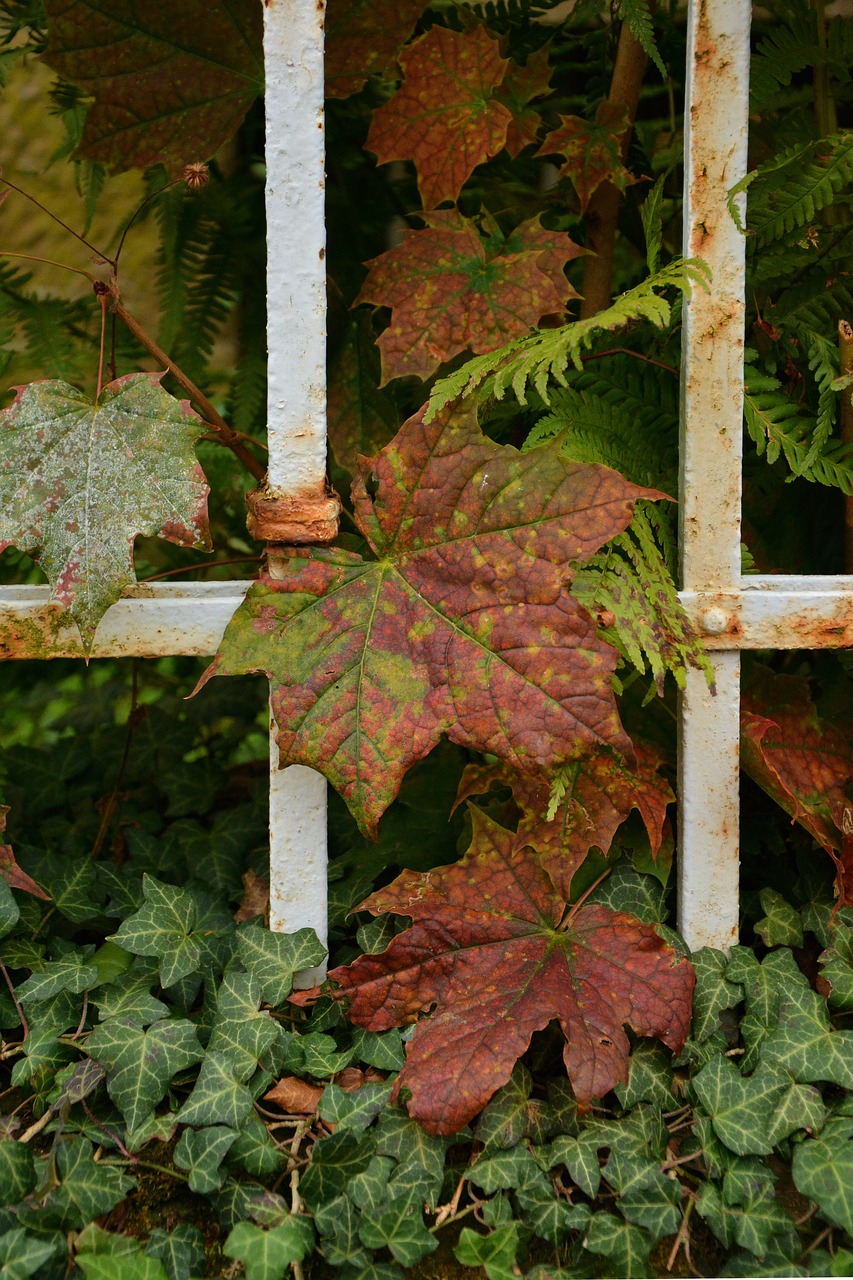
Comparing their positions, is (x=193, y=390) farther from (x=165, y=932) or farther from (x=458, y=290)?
(x=165, y=932)

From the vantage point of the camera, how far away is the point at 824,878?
1.33 m

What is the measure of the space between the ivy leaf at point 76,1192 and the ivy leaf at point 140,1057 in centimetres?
5

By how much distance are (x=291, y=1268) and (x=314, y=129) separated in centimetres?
124

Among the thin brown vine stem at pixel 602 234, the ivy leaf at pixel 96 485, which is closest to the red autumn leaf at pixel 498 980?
the ivy leaf at pixel 96 485

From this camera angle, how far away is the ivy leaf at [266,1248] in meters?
0.92

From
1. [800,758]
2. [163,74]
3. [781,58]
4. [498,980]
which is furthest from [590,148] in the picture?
[498,980]

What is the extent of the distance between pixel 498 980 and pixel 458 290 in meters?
0.89

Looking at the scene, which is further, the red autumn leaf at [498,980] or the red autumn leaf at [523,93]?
the red autumn leaf at [523,93]

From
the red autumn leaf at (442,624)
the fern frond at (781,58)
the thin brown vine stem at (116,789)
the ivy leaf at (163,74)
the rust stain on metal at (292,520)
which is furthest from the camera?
the thin brown vine stem at (116,789)

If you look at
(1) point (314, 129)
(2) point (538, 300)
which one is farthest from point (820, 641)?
(1) point (314, 129)

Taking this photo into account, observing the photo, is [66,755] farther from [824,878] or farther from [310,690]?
[824,878]

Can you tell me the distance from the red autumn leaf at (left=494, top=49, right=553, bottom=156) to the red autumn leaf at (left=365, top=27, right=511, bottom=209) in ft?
0.22

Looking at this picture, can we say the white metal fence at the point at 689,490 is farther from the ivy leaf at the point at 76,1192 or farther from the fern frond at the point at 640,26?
the ivy leaf at the point at 76,1192

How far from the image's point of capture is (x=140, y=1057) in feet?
3.54
